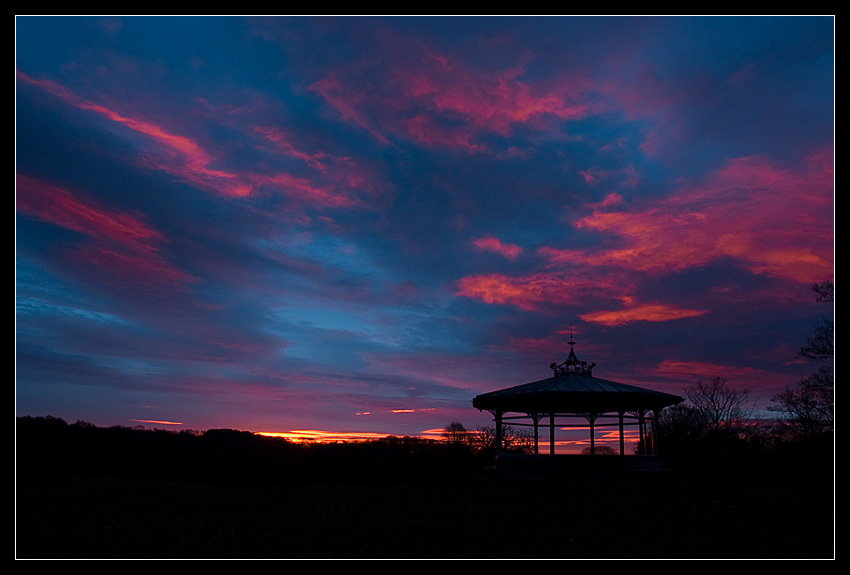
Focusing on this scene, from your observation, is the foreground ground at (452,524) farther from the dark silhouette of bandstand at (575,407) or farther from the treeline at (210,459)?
the treeline at (210,459)

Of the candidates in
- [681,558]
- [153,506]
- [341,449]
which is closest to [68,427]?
[341,449]

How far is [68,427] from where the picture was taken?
41.0 meters

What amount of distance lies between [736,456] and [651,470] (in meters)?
15.0

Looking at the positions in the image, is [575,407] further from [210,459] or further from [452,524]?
[210,459]

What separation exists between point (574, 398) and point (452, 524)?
12356 mm

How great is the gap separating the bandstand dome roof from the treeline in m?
12.4

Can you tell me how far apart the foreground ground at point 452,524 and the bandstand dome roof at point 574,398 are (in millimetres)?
5545

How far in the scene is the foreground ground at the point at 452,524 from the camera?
13164 millimetres

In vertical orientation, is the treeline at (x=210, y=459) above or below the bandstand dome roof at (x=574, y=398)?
below

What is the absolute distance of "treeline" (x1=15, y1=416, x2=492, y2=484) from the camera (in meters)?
39.0

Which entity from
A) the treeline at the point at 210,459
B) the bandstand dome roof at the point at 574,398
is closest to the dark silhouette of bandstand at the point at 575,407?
the bandstand dome roof at the point at 574,398

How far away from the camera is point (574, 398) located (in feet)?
87.7
